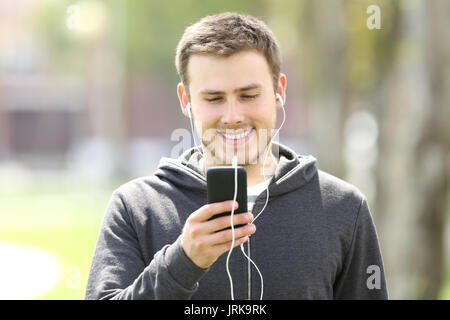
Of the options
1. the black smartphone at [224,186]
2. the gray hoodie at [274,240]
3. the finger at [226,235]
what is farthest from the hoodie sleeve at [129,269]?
the black smartphone at [224,186]

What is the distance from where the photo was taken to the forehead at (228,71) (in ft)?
9.32

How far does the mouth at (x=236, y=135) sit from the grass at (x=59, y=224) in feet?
16.7

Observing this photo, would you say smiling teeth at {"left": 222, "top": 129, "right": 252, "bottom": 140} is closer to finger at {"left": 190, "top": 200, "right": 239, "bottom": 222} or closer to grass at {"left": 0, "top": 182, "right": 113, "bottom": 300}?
finger at {"left": 190, "top": 200, "right": 239, "bottom": 222}

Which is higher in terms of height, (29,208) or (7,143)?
(7,143)

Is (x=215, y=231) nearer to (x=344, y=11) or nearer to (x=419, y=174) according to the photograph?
(x=419, y=174)

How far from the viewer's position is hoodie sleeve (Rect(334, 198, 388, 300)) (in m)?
2.91

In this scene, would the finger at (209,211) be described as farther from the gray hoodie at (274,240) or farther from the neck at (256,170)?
the neck at (256,170)

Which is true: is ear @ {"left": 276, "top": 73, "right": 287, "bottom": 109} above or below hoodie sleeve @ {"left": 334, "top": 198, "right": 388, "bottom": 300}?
above

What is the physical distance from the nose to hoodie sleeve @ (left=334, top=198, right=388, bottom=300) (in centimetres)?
63

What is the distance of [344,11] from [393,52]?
4.05 m

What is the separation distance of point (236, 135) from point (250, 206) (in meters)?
0.31

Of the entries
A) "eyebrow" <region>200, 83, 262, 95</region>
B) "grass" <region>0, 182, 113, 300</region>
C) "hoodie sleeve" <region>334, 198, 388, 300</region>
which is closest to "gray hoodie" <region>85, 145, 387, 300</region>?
"hoodie sleeve" <region>334, 198, 388, 300</region>
